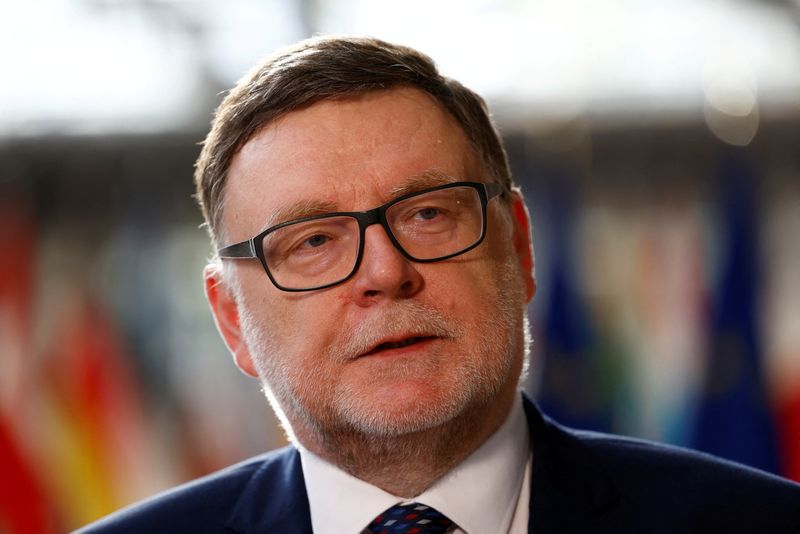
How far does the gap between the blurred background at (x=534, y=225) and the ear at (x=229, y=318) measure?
173cm

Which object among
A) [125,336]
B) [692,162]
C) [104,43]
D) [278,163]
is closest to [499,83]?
[692,162]

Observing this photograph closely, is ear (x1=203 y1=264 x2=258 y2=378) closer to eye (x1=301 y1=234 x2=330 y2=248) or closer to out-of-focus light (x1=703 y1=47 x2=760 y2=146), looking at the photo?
eye (x1=301 y1=234 x2=330 y2=248)

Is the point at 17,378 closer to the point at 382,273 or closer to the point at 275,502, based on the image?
the point at 275,502

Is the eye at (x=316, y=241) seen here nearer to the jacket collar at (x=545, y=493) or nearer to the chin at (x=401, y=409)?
the chin at (x=401, y=409)

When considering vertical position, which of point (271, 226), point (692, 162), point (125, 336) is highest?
point (271, 226)

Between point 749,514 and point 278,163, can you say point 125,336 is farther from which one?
point 749,514

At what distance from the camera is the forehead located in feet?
5.73

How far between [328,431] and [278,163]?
0.49m

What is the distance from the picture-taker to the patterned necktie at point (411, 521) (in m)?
1.75

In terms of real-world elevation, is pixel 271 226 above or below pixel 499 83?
above

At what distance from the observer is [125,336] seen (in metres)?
3.99

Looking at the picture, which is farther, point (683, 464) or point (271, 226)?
point (683, 464)

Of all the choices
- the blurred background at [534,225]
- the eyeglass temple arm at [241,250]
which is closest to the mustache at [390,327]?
the eyeglass temple arm at [241,250]

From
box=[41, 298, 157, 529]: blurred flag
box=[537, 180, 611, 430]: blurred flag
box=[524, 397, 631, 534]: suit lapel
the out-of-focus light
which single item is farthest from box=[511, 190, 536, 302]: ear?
box=[41, 298, 157, 529]: blurred flag
